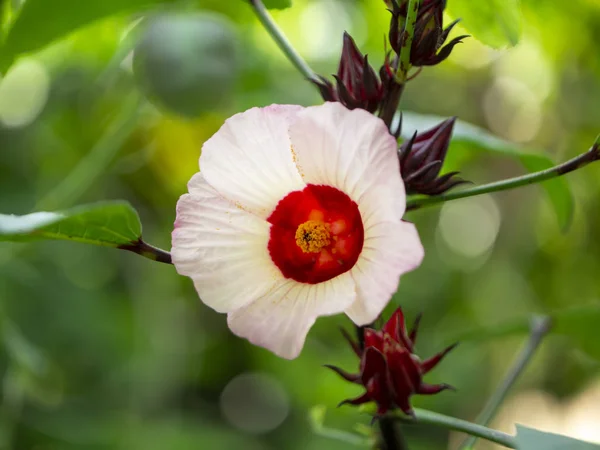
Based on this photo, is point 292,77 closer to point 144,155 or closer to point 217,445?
point 144,155

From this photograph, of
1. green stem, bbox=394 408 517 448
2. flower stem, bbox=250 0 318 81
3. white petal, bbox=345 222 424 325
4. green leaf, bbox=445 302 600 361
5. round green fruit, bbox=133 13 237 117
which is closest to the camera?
white petal, bbox=345 222 424 325

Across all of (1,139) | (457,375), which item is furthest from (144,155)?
(457,375)

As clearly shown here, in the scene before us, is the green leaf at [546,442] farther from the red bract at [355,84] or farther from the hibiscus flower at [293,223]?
the red bract at [355,84]

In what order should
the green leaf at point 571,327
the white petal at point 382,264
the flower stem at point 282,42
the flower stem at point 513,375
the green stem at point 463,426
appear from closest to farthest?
the white petal at point 382,264 → the green stem at point 463,426 → the flower stem at point 282,42 → the flower stem at point 513,375 → the green leaf at point 571,327

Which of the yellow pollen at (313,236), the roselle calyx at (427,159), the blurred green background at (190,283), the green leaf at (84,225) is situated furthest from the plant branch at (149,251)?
the blurred green background at (190,283)

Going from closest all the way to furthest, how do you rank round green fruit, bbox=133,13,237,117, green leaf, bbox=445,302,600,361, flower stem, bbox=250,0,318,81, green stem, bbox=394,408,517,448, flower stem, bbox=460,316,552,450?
green stem, bbox=394,408,517,448 → flower stem, bbox=250,0,318,81 → flower stem, bbox=460,316,552,450 → green leaf, bbox=445,302,600,361 → round green fruit, bbox=133,13,237,117

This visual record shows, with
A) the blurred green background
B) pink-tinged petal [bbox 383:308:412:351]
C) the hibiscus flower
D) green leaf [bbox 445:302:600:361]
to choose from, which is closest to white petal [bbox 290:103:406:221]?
the hibiscus flower

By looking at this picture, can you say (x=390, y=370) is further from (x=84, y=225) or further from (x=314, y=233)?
(x=84, y=225)

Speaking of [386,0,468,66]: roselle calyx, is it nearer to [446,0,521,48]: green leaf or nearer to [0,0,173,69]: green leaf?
[446,0,521,48]: green leaf
